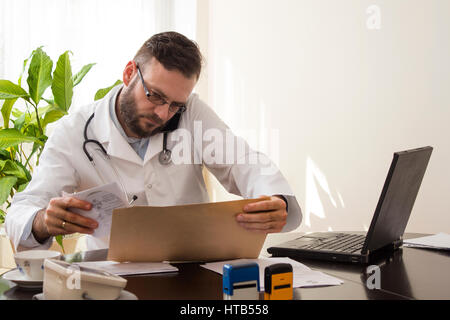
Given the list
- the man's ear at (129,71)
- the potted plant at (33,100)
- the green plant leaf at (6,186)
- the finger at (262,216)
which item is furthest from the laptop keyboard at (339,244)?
the green plant leaf at (6,186)

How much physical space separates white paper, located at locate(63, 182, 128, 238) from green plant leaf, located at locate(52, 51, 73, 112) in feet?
5.70

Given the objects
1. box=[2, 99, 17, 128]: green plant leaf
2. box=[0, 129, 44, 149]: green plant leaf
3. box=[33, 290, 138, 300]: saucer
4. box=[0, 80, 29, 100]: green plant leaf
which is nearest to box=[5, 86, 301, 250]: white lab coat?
box=[33, 290, 138, 300]: saucer

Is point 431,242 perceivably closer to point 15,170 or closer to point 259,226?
point 259,226

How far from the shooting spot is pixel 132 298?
0.93m

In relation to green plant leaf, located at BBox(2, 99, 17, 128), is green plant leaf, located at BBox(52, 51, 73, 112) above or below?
above

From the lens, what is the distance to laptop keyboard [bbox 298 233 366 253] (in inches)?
54.6

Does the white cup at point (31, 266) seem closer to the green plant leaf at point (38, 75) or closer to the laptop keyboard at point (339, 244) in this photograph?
the laptop keyboard at point (339, 244)

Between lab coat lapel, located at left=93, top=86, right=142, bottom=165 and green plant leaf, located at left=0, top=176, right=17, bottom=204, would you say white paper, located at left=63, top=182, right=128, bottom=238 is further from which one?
green plant leaf, located at left=0, top=176, right=17, bottom=204

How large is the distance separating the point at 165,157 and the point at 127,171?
0.46 ft

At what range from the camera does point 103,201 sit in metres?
1.20

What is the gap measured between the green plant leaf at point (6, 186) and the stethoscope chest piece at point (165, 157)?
1.23 m

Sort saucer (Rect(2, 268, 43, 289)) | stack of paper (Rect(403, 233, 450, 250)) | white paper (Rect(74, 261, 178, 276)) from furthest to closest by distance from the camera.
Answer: stack of paper (Rect(403, 233, 450, 250)) < white paper (Rect(74, 261, 178, 276)) < saucer (Rect(2, 268, 43, 289))

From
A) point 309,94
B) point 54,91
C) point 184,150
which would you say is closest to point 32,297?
point 184,150

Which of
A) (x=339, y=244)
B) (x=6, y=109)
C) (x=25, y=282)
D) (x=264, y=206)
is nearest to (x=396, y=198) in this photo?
(x=339, y=244)
